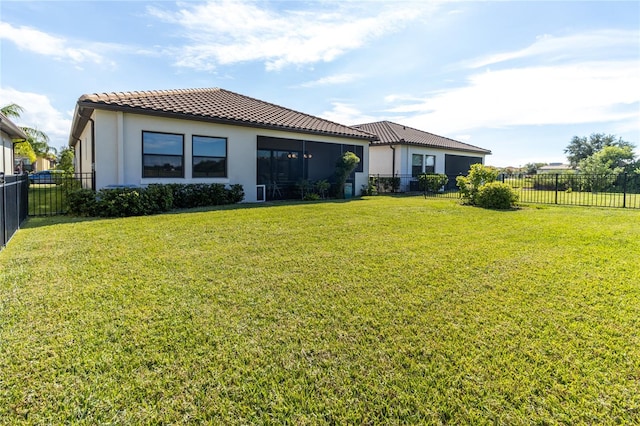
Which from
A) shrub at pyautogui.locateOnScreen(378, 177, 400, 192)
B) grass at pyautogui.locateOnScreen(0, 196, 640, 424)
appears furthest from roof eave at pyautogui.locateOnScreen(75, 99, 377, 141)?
grass at pyautogui.locateOnScreen(0, 196, 640, 424)

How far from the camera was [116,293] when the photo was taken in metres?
3.64

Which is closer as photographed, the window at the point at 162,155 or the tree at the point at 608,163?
the window at the point at 162,155

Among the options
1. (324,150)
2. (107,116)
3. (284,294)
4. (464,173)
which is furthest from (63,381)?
(464,173)

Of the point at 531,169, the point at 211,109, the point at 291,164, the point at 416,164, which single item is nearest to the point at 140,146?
the point at 211,109

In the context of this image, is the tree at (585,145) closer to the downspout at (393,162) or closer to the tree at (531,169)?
the tree at (531,169)

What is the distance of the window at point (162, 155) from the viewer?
11.1 meters

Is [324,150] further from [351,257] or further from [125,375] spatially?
[125,375]

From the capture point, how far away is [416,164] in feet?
76.8

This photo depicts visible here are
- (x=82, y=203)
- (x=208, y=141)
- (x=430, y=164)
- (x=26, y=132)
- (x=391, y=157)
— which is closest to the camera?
(x=82, y=203)

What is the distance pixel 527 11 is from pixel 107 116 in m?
13.3

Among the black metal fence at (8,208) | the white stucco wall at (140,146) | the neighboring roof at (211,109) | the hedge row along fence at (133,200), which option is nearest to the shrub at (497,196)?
the neighboring roof at (211,109)

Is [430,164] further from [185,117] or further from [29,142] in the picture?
[29,142]

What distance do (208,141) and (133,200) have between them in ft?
13.8

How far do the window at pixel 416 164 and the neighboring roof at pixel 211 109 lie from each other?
6158mm
